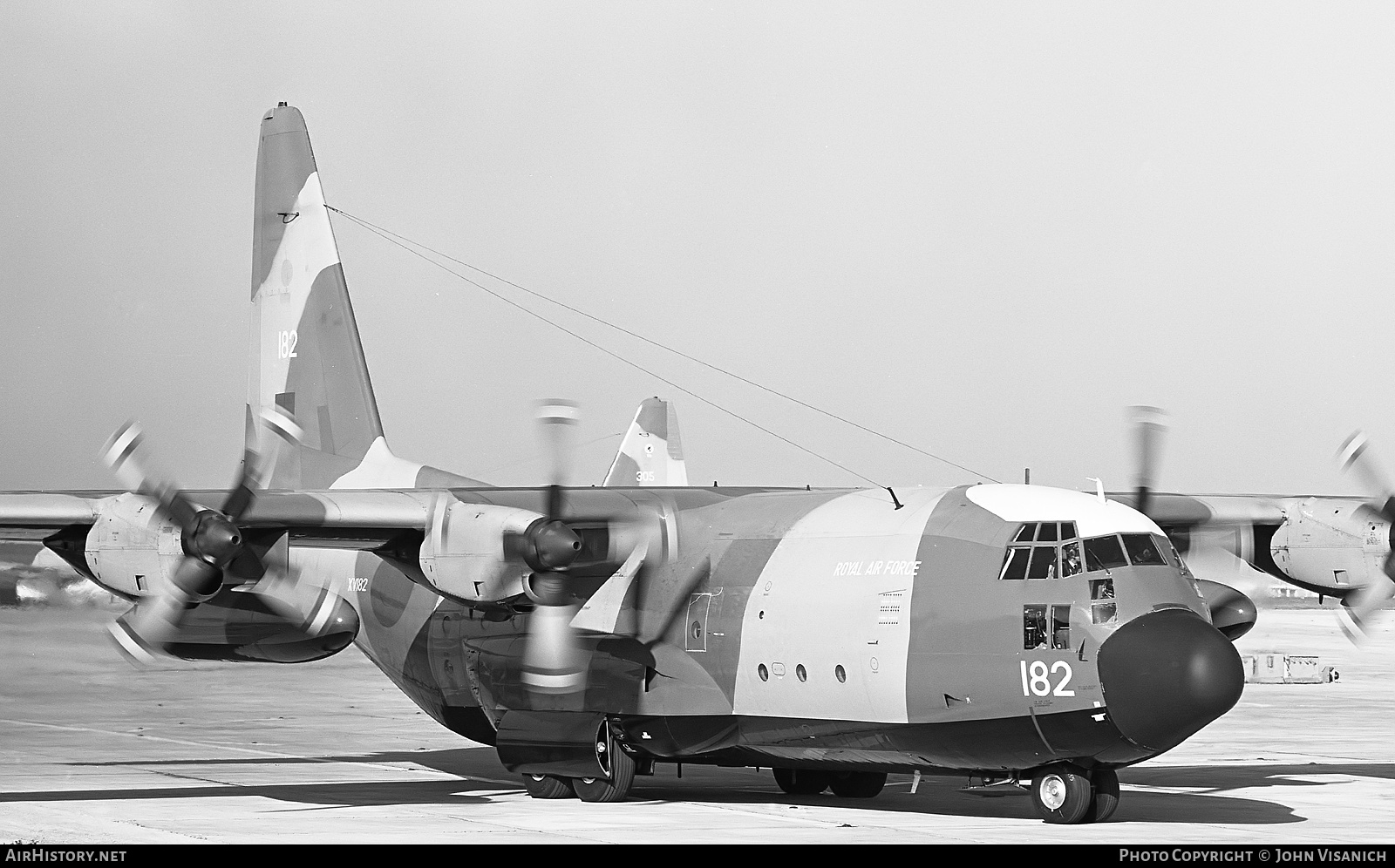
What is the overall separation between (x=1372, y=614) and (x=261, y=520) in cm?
1154

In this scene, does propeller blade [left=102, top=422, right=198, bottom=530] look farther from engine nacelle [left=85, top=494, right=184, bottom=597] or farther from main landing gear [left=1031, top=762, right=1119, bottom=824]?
main landing gear [left=1031, top=762, right=1119, bottom=824]

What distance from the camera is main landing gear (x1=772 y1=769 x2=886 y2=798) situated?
741 inches

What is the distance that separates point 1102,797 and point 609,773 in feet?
16.9

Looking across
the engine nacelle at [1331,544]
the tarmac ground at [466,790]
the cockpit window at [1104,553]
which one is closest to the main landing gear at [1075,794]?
the tarmac ground at [466,790]

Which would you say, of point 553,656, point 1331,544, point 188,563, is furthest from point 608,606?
point 1331,544

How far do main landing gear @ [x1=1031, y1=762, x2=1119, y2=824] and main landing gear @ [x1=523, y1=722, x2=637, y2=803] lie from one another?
177 inches

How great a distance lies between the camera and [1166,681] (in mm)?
14367

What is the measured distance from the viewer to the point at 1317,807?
17562 millimetres

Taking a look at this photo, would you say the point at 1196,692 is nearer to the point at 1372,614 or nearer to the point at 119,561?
the point at 1372,614

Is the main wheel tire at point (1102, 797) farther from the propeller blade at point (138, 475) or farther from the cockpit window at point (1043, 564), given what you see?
the propeller blade at point (138, 475)

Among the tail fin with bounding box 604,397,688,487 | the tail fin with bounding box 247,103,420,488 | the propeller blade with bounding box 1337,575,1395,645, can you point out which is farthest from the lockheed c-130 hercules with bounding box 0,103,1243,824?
the tail fin with bounding box 604,397,688,487

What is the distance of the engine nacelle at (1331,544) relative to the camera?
63.5 feet

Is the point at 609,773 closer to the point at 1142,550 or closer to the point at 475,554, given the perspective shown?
the point at 475,554

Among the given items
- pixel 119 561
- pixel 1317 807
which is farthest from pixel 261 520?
pixel 1317 807
